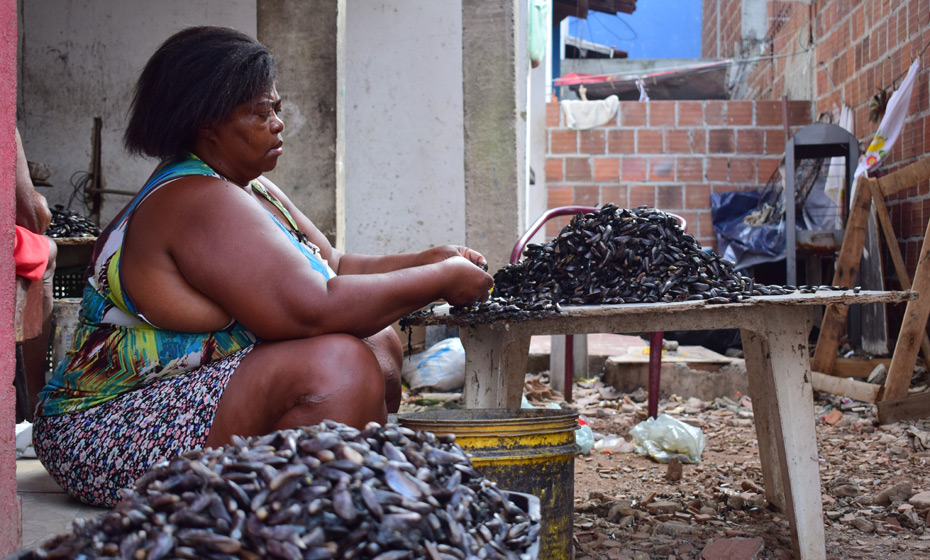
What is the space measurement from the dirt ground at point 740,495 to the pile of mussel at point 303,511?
4.91 ft

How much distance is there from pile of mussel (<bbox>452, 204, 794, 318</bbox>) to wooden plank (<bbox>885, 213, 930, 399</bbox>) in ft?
7.18

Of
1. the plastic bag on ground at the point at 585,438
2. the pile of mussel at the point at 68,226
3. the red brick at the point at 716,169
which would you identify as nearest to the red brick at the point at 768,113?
the red brick at the point at 716,169

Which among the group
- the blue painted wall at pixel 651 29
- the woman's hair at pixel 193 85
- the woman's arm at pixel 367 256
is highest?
the blue painted wall at pixel 651 29

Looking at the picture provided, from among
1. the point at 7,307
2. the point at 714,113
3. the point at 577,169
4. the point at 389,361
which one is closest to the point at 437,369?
the point at 389,361

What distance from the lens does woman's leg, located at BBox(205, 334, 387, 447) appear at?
1.95m

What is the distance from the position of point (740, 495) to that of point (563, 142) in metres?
6.46

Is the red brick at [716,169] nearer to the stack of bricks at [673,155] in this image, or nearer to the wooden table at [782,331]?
the stack of bricks at [673,155]

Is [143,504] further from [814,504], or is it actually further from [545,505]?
[814,504]

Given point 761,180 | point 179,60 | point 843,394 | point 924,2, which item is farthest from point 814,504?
point 761,180

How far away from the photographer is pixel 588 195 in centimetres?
926

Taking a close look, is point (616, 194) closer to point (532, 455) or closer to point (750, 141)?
point (750, 141)

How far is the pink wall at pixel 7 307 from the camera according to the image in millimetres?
1778

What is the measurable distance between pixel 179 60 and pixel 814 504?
221 centimetres

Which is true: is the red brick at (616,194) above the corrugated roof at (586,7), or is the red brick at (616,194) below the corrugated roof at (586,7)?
below
